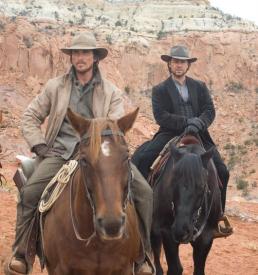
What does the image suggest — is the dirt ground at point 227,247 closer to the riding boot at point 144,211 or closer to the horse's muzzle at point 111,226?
the riding boot at point 144,211

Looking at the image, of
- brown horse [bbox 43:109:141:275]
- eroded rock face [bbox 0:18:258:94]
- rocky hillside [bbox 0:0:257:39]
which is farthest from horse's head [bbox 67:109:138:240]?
rocky hillside [bbox 0:0:257:39]

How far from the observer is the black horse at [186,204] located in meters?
5.55

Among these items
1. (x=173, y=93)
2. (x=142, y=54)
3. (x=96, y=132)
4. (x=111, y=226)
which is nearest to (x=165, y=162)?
(x=173, y=93)

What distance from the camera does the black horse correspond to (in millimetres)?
5551

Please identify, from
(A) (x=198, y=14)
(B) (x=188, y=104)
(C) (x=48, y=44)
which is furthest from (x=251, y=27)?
(B) (x=188, y=104)

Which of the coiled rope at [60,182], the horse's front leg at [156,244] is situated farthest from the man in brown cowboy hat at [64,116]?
the horse's front leg at [156,244]

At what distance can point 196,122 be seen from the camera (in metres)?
6.62

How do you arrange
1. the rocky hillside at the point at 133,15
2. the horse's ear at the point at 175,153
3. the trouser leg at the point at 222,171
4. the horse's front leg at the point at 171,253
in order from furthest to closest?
the rocky hillside at the point at 133,15
the trouser leg at the point at 222,171
the horse's front leg at the point at 171,253
the horse's ear at the point at 175,153

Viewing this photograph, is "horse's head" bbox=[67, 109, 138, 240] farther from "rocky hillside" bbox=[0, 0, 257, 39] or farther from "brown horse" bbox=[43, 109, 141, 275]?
"rocky hillside" bbox=[0, 0, 257, 39]

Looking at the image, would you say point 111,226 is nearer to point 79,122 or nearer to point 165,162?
point 79,122

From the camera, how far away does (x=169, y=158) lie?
21.4 ft

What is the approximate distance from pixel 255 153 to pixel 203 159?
28209mm

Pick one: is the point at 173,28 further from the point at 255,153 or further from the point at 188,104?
the point at 188,104

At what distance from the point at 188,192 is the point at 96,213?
2.10m
